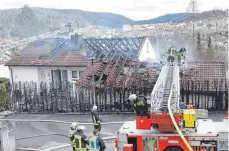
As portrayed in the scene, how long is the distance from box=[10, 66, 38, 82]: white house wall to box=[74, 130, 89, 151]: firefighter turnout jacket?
12089mm

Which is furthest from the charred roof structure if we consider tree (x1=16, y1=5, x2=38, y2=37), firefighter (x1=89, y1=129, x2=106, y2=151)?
tree (x1=16, y1=5, x2=38, y2=37)

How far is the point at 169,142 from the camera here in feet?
27.5

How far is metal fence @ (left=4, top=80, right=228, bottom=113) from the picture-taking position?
15.3 m

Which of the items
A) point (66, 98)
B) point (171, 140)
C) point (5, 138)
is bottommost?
point (5, 138)

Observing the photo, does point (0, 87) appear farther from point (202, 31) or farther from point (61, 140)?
point (202, 31)

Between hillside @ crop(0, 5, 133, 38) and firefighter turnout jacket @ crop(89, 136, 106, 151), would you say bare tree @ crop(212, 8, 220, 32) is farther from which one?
firefighter turnout jacket @ crop(89, 136, 106, 151)

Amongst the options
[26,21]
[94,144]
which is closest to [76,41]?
[94,144]

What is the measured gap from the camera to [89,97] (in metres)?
16.2

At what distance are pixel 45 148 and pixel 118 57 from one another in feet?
25.5

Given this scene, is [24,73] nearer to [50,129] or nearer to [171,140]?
[50,129]

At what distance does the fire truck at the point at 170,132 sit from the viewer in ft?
26.9

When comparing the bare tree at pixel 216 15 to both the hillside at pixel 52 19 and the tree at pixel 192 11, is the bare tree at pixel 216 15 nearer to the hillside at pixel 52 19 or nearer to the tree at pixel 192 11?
the hillside at pixel 52 19

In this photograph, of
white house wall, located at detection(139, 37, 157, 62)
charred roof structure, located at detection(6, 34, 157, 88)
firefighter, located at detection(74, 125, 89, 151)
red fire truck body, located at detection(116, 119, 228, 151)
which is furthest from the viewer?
white house wall, located at detection(139, 37, 157, 62)

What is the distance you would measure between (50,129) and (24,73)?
269 inches
